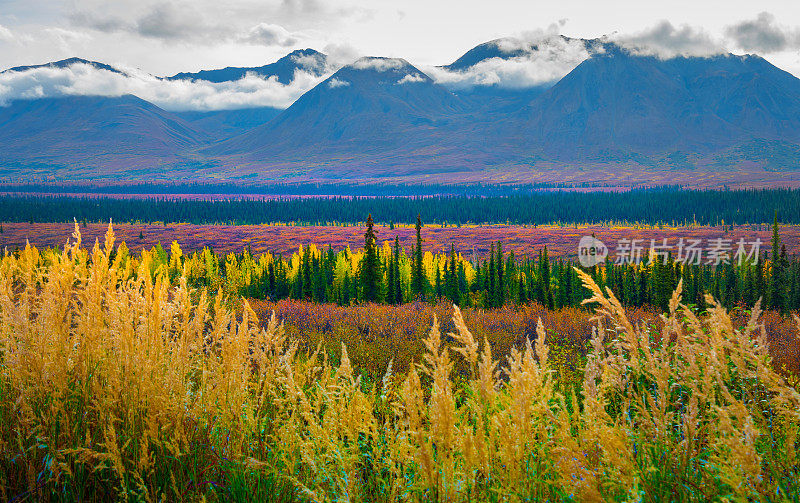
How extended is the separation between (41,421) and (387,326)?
1002 cm

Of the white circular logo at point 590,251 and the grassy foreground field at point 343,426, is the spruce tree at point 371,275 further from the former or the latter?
the white circular logo at point 590,251

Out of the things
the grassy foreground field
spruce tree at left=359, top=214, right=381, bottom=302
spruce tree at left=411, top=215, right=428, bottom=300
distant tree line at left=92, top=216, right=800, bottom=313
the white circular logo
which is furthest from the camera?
the white circular logo

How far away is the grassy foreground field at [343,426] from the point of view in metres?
2.57

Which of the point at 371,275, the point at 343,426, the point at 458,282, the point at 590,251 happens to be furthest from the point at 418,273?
the point at 590,251

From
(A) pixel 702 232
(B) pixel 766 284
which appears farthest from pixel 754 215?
(B) pixel 766 284

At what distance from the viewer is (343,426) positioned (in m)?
3.29

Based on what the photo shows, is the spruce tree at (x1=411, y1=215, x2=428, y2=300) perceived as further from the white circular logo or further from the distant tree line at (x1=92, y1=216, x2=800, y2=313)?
the white circular logo

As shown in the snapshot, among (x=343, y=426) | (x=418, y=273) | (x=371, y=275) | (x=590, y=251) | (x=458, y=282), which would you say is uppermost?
(x=343, y=426)

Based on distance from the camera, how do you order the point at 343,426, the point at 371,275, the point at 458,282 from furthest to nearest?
the point at 458,282, the point at 371,275, the point at 343,426

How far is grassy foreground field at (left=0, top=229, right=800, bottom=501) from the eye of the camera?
2.57 meters

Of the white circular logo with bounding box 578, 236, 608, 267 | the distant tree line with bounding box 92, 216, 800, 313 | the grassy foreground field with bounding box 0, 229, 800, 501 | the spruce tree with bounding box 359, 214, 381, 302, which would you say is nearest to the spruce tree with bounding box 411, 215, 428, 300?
the distant tree line with bounding box 92, 216, 800, 313

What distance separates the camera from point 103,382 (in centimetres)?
367

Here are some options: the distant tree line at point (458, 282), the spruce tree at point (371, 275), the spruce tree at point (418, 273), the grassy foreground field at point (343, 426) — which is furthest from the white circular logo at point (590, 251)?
the grassy foreground field at point (343, 426)

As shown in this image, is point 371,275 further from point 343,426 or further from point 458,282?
point 343,426
